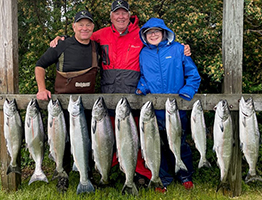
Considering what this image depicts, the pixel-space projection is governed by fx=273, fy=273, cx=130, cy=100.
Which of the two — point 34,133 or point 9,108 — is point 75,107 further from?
point 9,108

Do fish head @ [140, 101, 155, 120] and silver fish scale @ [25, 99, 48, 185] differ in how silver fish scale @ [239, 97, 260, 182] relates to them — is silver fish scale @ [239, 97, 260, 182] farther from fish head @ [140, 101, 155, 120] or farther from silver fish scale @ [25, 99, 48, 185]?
silver fish scale @ [25, 99, 48, 185]

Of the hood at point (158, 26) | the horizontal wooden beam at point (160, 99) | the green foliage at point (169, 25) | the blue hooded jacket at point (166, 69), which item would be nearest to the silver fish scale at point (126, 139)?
the horizontal wooden beam at point (160, 99)

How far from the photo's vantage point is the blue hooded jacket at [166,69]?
12.1 feet

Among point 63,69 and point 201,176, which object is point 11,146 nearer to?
point 63,69

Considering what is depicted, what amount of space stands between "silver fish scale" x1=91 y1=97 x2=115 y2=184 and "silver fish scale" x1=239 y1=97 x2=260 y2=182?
1.63m

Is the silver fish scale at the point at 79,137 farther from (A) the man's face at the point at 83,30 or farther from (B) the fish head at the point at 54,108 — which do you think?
(A) the man's face at the point at 83,30

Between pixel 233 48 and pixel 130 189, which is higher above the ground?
pixel 233 48

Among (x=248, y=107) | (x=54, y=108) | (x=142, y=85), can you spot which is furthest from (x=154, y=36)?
(x=54, y=108)

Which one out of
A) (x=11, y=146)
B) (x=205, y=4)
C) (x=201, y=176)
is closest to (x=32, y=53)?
(x=11, y=146)

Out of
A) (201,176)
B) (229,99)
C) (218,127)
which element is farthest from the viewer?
(201,176)

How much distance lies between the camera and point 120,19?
3.94 metres

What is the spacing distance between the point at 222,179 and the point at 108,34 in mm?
2547

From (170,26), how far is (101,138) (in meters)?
2.53

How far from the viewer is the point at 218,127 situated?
3.33 meters
